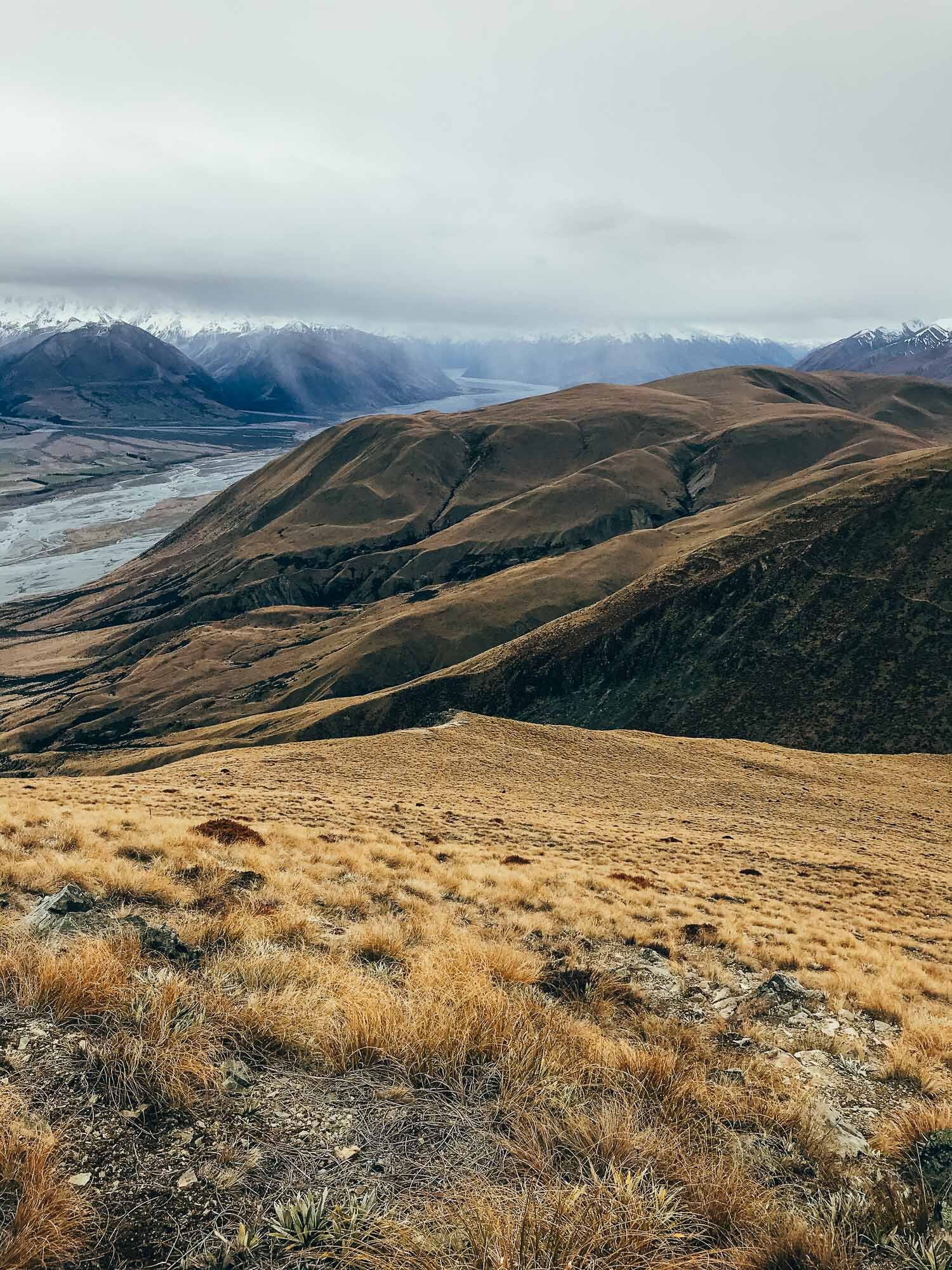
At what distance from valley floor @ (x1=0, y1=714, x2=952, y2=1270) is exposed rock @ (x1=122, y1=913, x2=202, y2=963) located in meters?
0.03

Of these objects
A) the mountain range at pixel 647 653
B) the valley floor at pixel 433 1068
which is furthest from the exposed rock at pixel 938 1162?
the mountain range at pixel 647 653

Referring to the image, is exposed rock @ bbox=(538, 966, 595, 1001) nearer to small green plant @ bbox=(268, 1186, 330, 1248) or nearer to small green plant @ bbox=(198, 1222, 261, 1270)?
small green plant @ bbox=(268, 1186, 330, 1248)

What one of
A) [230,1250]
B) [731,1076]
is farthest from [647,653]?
[230,1250]

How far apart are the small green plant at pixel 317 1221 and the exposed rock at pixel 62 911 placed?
4.80 meters

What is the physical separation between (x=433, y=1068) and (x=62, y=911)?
526cm

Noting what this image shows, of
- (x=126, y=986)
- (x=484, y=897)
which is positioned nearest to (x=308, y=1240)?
(x=126, y=986)

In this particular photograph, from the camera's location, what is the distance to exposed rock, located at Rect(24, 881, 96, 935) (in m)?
6.83

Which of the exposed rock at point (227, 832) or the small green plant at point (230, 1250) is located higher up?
the small green plant at point (230, 1250)

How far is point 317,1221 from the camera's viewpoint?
10.7ft

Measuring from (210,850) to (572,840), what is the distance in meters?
15.4

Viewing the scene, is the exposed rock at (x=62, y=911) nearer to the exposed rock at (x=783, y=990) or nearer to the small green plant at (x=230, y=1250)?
the small green plant at (x=230, y=1250)

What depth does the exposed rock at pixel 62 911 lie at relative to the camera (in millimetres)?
6828

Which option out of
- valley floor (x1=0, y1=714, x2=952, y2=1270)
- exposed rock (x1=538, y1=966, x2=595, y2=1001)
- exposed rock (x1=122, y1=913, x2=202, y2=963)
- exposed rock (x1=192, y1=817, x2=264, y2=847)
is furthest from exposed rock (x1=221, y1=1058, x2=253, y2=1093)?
exposed rock (x1=192, y1=817, x2=264, y2=847)

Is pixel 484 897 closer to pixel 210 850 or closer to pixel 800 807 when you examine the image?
pixel 210 850
